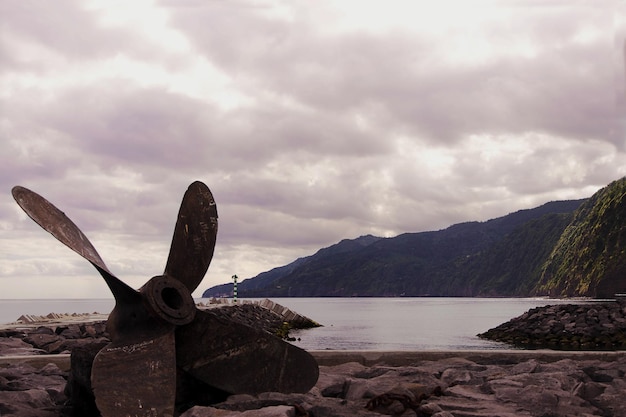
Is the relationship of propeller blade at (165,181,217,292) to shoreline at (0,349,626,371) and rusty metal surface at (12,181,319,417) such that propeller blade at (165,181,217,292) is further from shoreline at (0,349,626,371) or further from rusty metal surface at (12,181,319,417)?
shoreline at (0,349,626,371)

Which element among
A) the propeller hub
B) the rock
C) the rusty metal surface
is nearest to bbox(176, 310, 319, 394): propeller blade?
the rusty metal surface

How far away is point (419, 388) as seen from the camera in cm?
568

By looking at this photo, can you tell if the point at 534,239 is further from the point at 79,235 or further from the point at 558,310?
the point at 79,235

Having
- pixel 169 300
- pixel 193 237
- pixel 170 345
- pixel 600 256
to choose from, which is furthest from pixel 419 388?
pixel 600 256

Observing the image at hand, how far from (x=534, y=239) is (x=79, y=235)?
180 meters

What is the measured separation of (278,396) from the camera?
5.55 meters

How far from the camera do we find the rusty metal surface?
209 inches

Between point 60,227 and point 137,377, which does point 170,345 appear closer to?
point 137,377

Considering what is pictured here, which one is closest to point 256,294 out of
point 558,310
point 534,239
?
point 534,239

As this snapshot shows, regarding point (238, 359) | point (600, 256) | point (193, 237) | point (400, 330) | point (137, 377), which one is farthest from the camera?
point (600, 256)

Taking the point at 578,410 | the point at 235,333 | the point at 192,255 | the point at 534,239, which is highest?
the point at 534,239

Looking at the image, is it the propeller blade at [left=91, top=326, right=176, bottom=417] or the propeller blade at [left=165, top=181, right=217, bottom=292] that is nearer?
the propeller blade at [left=91, top=326, right=176, bottom=417]

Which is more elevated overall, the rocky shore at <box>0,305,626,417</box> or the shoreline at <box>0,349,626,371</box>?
the shoreline at <box>0,349,626,371</box>

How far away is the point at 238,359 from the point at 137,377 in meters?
0.92
